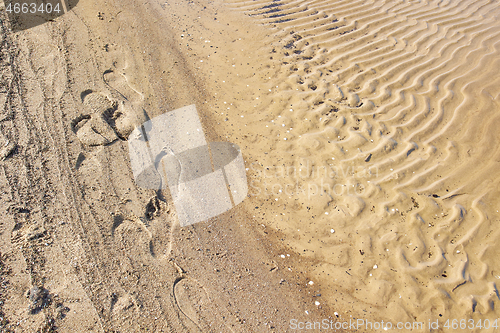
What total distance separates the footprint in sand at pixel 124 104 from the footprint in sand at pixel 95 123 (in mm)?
106

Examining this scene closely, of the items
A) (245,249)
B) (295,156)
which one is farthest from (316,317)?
(295,156)

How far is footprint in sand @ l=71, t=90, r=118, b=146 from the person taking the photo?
3.66 meters

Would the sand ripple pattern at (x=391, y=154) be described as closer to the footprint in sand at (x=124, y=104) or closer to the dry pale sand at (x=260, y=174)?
the dry pale sand at (x=260, y=174)

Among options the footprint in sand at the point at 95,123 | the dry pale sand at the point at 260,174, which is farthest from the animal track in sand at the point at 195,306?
the footprint in sand at the point at 95,123

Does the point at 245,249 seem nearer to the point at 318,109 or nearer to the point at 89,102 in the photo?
the point at 318,109

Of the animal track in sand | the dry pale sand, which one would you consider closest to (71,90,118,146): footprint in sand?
the dry pale sand

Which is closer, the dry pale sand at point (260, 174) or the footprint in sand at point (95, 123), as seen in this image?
the dry pale sand at point (260, 174)

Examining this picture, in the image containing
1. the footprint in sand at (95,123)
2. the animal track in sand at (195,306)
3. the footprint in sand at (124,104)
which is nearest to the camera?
the animal track in sand at (195,306)

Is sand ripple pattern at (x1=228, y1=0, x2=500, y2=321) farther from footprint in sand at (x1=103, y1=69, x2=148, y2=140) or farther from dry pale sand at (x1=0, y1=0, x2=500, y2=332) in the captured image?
footprint in sand at (x1=103, y1=69, x2=148, y2=140)

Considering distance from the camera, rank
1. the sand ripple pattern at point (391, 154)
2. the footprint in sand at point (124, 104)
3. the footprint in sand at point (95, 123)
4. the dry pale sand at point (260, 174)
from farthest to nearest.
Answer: the footprint in sand at point (124, 104) → the footprint in sand at point (95, 123) → the sand ripple pattern at point (391, 154) → the dry pale sand at point (260, 174)

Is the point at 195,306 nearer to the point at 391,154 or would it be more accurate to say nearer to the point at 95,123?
the point at 95,123

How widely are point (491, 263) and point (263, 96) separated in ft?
11.8

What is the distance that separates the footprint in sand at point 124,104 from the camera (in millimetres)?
3877

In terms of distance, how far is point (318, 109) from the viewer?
4238 mm
